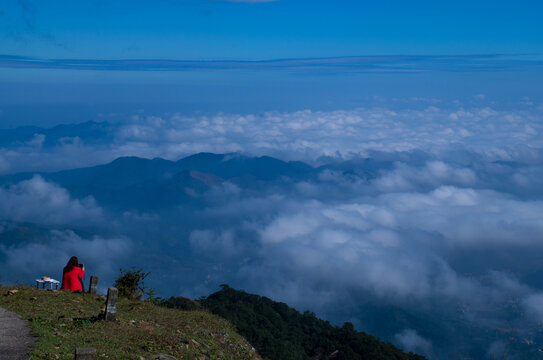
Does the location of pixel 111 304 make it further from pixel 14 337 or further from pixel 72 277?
pixel 72 277

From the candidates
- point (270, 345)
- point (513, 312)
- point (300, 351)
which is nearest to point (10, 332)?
point (270, 345)

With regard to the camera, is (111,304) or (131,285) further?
(131,285)

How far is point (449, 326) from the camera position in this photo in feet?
605

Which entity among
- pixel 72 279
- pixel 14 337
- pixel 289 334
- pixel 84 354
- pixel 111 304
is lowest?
pixel 289 334

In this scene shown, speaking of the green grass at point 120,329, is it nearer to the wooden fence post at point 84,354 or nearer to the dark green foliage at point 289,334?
the wooden fence post at point 84,354

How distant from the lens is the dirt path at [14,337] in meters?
10.6

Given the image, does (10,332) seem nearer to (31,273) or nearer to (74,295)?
(74,295)

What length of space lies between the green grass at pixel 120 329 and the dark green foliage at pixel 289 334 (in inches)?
473

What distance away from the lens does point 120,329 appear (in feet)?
43.7

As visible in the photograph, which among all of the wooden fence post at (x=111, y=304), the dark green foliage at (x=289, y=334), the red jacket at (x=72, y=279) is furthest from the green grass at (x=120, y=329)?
the dark green foliage at (x=289, y=334)

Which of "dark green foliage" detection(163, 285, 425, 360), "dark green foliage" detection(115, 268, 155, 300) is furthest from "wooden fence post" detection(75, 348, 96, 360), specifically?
"dark green foliage" detection(163, 285, 425, 360)

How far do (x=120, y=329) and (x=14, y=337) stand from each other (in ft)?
8.59

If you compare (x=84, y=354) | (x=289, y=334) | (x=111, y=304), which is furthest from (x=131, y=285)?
(x=289, y=334)

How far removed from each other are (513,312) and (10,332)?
708 ft
